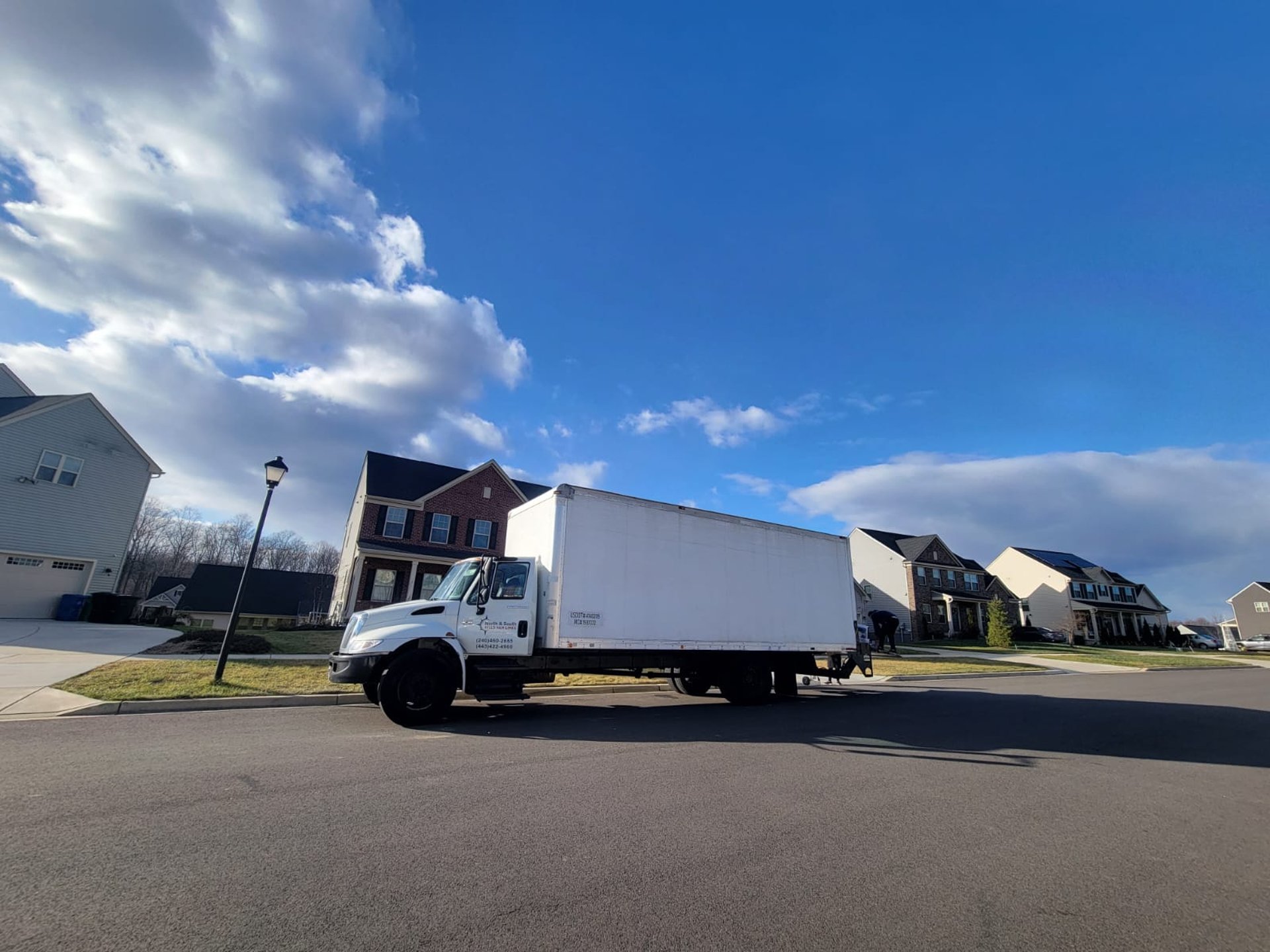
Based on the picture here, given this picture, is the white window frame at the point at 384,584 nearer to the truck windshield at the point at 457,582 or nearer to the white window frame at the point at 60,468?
the white window frame at the point at 60,468

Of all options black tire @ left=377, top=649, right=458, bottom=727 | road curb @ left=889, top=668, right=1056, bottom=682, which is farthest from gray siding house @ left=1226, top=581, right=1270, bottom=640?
black tire @ left=377, top=649, right=458, bottom=727

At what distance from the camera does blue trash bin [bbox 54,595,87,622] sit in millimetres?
22422

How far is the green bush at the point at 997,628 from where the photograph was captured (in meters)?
36.1

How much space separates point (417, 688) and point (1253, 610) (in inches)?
3777

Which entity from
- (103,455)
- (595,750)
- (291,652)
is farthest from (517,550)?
(103,455)

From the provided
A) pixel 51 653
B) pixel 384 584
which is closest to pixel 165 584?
pixel 384 584

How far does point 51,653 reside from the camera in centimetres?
1316

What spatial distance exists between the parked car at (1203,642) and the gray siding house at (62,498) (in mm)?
82606

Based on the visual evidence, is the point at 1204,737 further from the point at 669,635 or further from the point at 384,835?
the point at 384,835

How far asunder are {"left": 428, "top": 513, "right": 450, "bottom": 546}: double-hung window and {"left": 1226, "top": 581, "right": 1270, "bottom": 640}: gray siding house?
87396mm

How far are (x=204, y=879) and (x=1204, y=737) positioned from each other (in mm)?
13641

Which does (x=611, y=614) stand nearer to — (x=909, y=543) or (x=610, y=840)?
(x=610, y=840)

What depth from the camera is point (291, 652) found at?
1570 centimetres

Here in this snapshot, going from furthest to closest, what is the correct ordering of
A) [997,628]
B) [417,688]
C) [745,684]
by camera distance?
[997,628]
[745,684]
[417,688]
